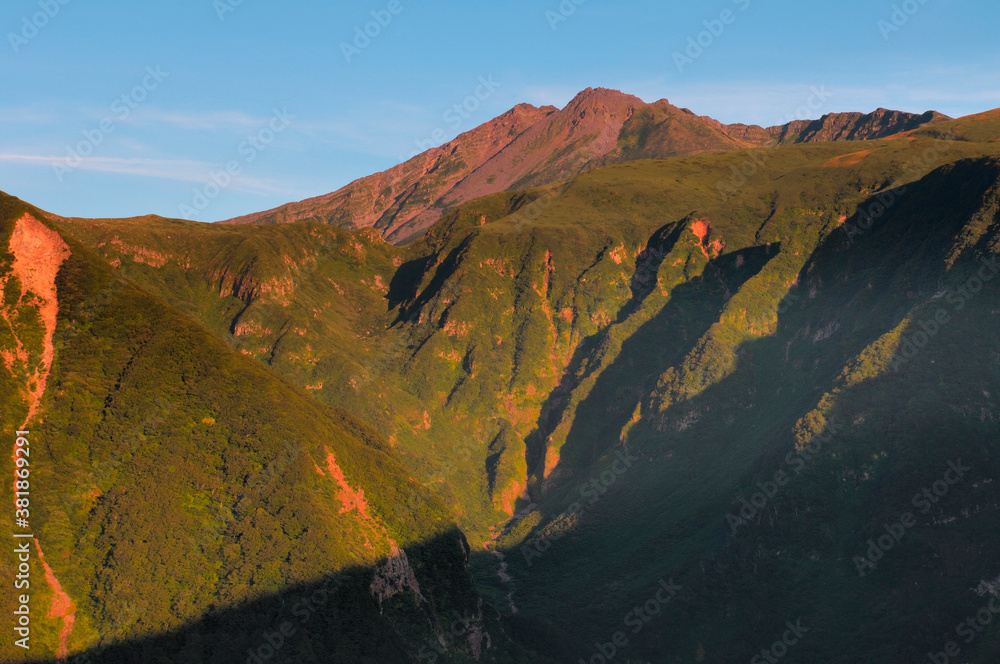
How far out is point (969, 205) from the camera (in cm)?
17350

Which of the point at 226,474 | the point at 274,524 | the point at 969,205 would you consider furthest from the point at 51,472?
the point at 969,205

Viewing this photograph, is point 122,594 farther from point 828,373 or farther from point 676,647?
point 828,373
